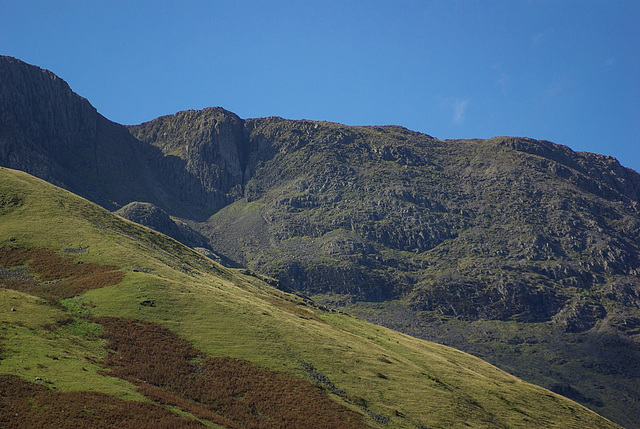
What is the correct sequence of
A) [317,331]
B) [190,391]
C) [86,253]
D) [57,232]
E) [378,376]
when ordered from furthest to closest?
[57,232] < [86,253] < [317,331] < [378,376] < [190,391]

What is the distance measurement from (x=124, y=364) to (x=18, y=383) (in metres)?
11.7

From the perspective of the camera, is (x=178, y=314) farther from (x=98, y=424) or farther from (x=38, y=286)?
(x=98, y=424)

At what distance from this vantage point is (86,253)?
270ft

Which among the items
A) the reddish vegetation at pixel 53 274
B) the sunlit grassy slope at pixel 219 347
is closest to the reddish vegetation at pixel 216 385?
the sunlit grassy slope at pixel 219 347

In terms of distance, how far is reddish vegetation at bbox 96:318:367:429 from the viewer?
47.7 meters

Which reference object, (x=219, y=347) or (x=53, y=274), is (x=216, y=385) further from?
(x=53, y=274)

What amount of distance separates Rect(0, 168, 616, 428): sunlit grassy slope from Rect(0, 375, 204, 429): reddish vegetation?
5.80 ft

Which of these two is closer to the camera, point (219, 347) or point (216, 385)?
point (216, 385)

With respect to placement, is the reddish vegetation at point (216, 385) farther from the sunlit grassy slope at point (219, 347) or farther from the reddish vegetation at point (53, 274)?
the reddish vegetation at point (53, 274)

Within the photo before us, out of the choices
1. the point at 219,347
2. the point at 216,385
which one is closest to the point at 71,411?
the point at 216,385

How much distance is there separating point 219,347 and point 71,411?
2178 cm

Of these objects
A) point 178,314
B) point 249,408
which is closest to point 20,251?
point 178,314

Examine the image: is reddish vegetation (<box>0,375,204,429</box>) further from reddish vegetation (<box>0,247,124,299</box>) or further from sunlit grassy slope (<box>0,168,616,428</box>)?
reddish vegetation (<box>0,247,124,299</box>)

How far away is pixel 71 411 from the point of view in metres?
38.3
